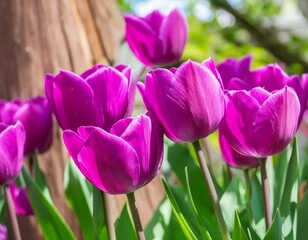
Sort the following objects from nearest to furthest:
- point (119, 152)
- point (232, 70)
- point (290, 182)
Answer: point (119, 152) → point (290, 182) → point (232, 70)

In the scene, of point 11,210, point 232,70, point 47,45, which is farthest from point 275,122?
point 47,45

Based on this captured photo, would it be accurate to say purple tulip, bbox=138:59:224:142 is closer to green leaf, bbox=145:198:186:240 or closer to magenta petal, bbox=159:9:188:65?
green leaf, bbox=145:198:186:240

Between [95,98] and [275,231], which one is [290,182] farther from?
[95,98]

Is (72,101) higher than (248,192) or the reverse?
higher

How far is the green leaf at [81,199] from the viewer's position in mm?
928

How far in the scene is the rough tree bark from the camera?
1299mm

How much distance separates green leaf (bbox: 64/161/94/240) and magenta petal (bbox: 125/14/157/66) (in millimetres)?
202

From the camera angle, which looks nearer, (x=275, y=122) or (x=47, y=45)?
(x=275, y=122)

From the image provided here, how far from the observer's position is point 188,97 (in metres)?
0.58

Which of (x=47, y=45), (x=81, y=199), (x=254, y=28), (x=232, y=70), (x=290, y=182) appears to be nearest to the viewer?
(x=290, y=182)

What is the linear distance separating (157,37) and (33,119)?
23 cm

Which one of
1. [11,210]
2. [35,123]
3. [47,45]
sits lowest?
[11,210]

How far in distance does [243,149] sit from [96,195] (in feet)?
0.58

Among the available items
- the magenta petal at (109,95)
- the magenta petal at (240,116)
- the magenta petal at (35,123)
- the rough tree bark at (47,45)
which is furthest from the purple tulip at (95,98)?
the rough tree bark at (47,45)
